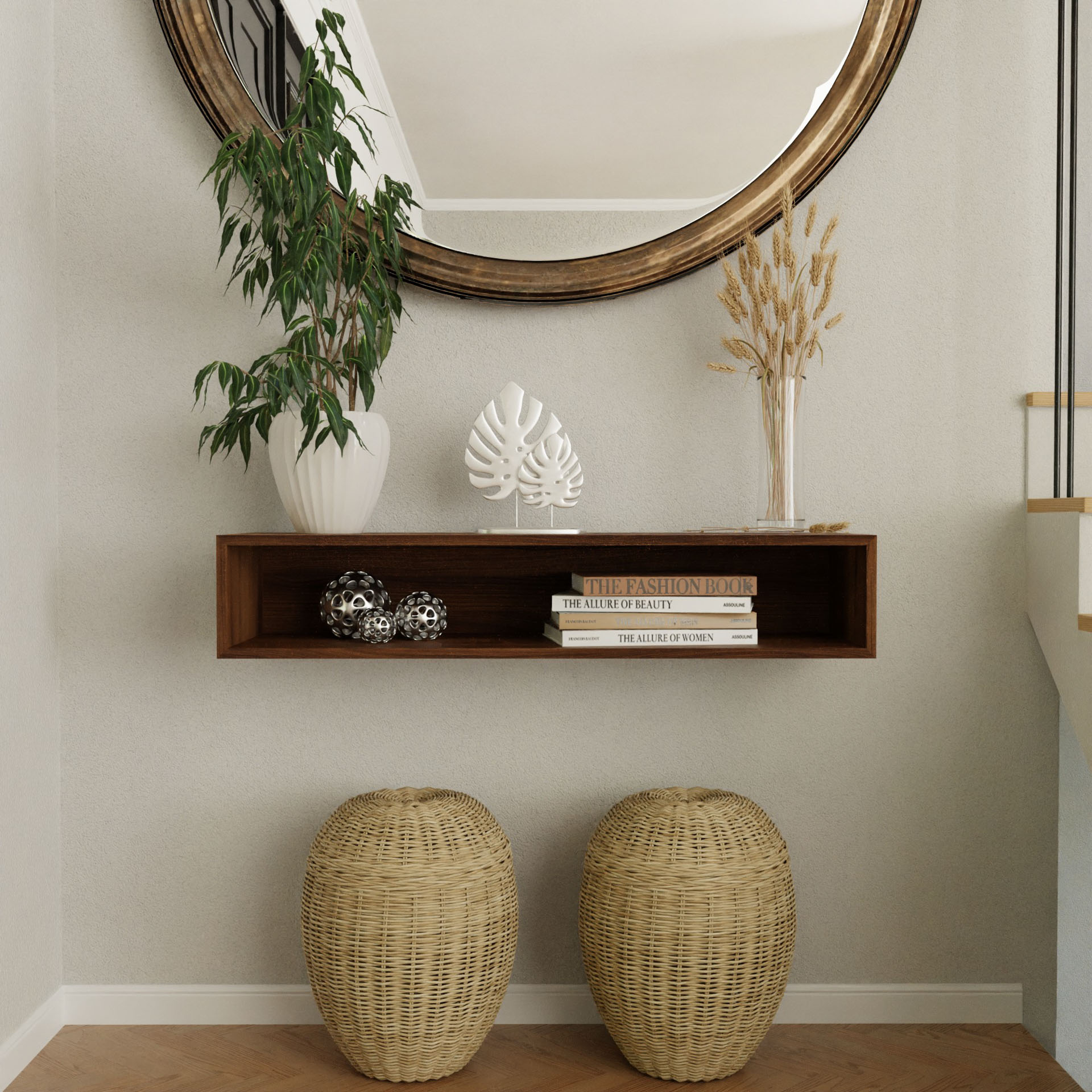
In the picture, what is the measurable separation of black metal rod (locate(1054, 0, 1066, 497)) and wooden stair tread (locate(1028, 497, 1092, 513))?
0.14ft

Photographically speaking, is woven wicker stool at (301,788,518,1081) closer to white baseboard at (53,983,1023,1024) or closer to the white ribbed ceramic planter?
white baseboard at (53,983,1023,1024)

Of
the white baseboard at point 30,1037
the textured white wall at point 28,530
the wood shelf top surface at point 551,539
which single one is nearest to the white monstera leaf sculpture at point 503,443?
the wood shelf top surface at point 551,539

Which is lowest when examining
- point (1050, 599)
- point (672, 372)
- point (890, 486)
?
point (1050, 599)

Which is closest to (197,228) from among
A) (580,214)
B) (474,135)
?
(474,135)

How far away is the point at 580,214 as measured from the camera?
1.91 metres

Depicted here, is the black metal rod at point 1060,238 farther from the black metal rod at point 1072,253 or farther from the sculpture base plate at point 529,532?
the sculpture base plate at point 529,532

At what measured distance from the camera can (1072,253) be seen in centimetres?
182

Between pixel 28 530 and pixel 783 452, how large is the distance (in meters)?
1.48

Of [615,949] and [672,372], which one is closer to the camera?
[615,949]

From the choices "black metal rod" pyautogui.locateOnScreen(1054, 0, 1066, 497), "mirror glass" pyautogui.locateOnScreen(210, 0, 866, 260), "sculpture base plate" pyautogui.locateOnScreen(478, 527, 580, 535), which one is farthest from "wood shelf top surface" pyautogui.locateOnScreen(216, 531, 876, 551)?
"mirror glass" pyautogui.locateOnScreen(210, 0, 866, 260)

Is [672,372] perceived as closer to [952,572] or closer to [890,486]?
[890,486]

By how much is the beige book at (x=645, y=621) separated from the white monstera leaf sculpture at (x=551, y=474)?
0.76ft

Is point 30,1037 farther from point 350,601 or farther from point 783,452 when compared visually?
point 783,452

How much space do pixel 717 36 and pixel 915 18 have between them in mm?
406
